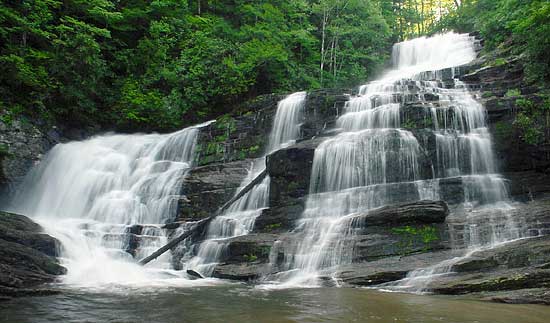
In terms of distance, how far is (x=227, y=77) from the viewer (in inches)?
820

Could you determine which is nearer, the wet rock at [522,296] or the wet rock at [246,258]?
the wet rock at [522,296]

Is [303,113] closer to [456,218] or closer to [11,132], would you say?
[456,218]

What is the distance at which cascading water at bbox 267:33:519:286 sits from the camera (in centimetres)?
955

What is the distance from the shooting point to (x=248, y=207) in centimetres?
1334

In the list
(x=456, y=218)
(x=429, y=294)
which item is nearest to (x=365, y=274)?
(x=429, y=294)

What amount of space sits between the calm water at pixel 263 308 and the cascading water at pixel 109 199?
8.23 feet

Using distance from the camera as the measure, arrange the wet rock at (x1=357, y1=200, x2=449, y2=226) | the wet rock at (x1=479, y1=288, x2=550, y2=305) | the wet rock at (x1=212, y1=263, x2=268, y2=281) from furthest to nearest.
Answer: the wet rock at (x1=357, y1=200, x2=449, y2=226) < the wet rock at (x1=212, y1=263, x2=268, y2=281) < the wet rock at (x1=479, y1=288, x2=550, y2=305)

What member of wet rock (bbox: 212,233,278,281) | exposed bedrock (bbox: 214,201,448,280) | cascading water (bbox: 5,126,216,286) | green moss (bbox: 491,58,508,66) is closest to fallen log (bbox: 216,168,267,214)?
cascading water (bbox: 5,126,216,286)

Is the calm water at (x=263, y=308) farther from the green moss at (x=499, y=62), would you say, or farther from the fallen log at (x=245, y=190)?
the green moss at (x=499, y=62)

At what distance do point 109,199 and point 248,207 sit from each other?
529 centimetres

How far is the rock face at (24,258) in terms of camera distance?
739 cm

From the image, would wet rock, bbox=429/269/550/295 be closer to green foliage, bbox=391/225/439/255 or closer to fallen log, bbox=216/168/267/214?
green foliage, bbox=391/225/439/255

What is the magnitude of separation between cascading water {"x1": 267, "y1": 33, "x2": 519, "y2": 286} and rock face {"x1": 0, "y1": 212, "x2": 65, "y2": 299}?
190 inches

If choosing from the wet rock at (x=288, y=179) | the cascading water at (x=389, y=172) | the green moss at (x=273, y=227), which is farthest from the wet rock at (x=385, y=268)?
the wet rock at (x=288, y=179)
